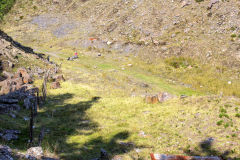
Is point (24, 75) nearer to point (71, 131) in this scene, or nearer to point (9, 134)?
point (71, 131)

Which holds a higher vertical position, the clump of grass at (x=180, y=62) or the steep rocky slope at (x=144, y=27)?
the steep rocky slope at (x=144, y=27)

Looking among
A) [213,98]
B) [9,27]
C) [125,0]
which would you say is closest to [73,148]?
[213,98]

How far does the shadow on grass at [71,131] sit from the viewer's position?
12094 mm

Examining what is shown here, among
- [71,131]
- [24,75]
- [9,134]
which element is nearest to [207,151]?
[71,131]

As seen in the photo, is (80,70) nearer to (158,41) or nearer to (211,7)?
(158,41)

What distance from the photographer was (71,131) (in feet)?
51.0

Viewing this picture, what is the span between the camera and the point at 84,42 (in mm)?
52906

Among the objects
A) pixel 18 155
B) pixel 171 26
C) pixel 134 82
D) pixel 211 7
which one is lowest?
pixel 134 82

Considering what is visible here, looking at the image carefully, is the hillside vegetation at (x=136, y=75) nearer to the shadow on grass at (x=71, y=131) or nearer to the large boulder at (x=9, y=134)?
the shadow on grass at (x=71, y=131)

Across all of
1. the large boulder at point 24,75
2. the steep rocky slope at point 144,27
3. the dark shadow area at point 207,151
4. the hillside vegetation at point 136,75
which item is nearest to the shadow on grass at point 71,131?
the hillside vegetation at point 136,75

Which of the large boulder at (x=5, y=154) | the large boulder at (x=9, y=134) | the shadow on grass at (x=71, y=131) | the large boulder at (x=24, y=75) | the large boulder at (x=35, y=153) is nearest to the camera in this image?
the large boulder at (x=5, y=154)

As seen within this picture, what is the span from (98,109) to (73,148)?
8361 millimetres

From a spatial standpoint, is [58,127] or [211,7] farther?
[211,7]

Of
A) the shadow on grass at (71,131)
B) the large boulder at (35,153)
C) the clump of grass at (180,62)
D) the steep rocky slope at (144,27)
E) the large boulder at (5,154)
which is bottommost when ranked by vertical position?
the shadow on grass at (71,131)
